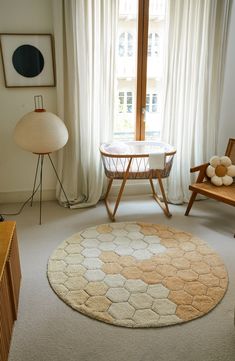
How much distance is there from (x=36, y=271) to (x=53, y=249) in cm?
31

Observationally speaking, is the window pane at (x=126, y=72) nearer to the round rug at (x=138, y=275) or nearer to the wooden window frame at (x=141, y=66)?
the wooden window frame at (x=141, y=66)

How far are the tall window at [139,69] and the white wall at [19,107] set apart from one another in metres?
0.75

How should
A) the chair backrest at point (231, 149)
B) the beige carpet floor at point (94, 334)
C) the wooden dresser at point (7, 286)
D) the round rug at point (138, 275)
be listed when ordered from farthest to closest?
the chair backrest at point (231, 149)
the round rug at point (138, 275)
the beige carpet floor at point (94, 334)
the wooden dresser at point (7, 286)

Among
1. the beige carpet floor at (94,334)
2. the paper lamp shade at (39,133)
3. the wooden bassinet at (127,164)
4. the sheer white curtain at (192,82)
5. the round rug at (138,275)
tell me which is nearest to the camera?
the beige carpet floor at (94,334)

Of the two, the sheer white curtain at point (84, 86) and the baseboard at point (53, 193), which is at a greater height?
the sheer white curtain at point (84, 86)

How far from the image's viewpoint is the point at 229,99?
3557 mm

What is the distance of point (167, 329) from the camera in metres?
1.86

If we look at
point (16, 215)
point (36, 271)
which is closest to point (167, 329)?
point (36, 271)

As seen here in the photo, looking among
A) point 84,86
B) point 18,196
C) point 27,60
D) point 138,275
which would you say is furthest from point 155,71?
point 138,275

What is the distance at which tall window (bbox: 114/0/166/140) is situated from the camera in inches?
130

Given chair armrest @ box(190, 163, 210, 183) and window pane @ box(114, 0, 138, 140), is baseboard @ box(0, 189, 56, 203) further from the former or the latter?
chair armrest @ box(190, 163, 210, 183)

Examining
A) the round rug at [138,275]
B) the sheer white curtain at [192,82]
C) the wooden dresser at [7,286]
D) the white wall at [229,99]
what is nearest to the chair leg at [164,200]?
the sheer white curtain at [192,82]

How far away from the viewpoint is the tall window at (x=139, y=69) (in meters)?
3.30

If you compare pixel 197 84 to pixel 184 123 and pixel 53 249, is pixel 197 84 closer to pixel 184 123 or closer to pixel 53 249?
pixel 184 123
